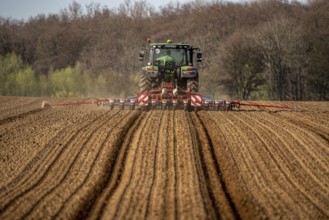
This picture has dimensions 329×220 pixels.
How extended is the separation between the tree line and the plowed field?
1030 inches

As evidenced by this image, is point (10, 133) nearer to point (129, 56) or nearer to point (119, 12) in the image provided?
point (129, 56)

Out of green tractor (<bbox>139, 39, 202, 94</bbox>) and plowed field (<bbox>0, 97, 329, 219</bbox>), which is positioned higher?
green tractor (<bbox>139, 39, 202, 94</bbox>)

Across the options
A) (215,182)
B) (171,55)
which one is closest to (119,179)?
(215,182)

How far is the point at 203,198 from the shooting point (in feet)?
21.4

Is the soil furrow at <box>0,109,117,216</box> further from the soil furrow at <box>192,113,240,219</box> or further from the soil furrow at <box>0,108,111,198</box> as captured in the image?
the soil furrow at <box>192,113,240,219</box>

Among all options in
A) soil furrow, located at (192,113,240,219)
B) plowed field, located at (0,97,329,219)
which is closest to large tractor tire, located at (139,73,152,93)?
plowed field, located at (0,97,329,219)

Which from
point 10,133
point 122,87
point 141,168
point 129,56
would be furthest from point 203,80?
point 141,168

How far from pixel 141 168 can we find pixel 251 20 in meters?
61.3

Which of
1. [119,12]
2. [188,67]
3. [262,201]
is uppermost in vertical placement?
[119,12]

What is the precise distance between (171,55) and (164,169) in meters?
9.62

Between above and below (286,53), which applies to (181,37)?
above

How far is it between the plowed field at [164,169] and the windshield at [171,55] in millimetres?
4385

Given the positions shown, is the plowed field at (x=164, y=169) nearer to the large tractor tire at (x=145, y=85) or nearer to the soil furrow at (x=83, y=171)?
the soil furrow at (x=83, y=171)

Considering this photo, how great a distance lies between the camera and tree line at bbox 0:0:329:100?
125 feet
